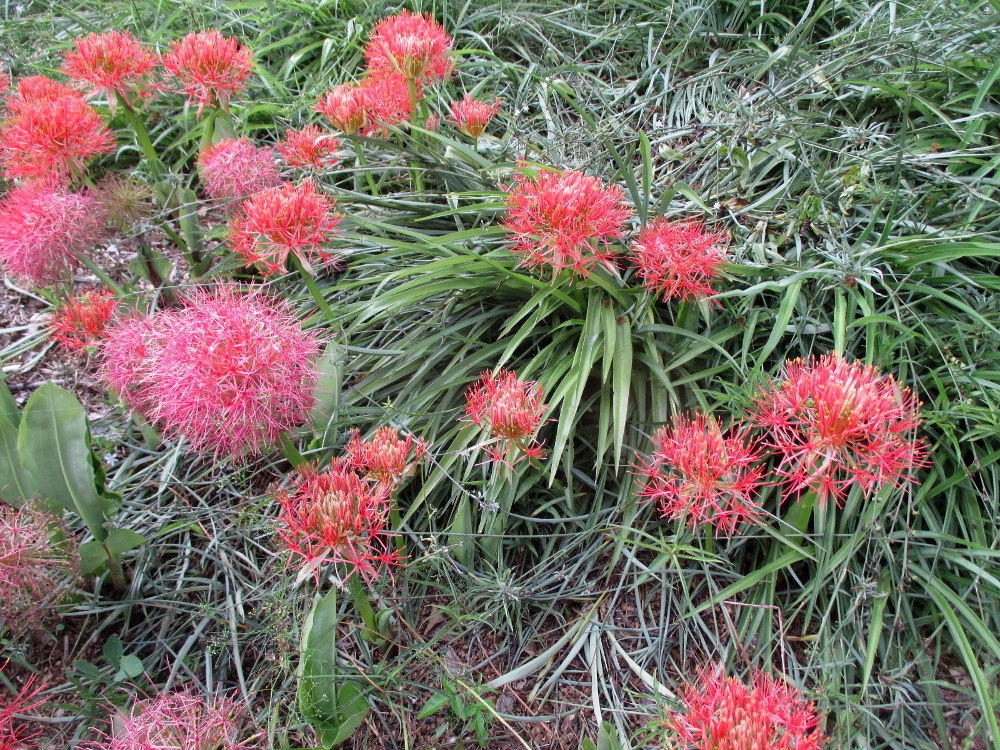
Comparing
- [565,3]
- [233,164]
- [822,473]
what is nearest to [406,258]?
[233,164]

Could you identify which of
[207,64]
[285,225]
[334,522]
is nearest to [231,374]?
[334,522]

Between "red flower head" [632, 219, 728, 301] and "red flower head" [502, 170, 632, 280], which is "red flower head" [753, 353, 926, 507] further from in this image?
"red flower head" [502, 170, 632, 280]

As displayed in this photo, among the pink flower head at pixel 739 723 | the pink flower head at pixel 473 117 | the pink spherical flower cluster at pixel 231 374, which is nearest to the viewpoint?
the pink flower head at pixel 739 723

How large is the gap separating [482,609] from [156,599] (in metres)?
0.98

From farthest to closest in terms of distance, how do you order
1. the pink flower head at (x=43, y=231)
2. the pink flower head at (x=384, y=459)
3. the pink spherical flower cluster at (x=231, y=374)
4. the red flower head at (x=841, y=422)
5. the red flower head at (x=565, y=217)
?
the pink flower head at (x=43, y=231), the red flower head at (x=565, y=217), the pink flower head at (x=384, y=459), the pink spherical flower cluster at (x=231, y=374), the red flower head at (x=841, y=422)

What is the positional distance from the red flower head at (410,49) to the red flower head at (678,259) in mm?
1037

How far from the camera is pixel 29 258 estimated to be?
2.24m

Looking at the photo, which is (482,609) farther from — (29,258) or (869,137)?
(869,137)

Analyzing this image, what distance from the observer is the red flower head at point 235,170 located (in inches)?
101

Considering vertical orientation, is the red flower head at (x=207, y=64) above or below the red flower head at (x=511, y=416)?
above

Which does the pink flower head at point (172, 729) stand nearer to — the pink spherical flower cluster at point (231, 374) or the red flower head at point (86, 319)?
the pink spherical flower cluster at point (231, 374)

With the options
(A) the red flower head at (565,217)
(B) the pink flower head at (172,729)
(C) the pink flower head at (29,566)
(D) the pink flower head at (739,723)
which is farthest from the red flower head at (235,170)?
(D) the pink flower head at (739,723)

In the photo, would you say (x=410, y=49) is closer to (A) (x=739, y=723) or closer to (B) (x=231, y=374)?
(B) (x=231, y=374)

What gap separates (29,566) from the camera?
1646 mm
